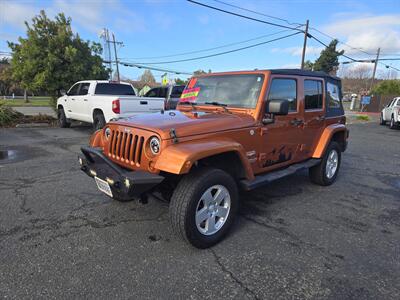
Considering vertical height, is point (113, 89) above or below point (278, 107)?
above

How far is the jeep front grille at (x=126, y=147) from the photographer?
3000mm

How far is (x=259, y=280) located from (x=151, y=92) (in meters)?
12.6

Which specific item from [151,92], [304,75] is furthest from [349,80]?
[304,75]

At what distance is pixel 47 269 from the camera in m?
2.62

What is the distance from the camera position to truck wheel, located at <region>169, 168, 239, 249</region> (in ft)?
9.15

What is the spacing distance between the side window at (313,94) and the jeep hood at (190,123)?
1430mm

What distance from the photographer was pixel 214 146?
293 cm

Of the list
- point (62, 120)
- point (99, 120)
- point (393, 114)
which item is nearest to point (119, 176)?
point (99, 120)

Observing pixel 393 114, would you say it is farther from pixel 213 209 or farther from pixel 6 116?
pixel 6 116

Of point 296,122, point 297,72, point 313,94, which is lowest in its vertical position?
point 296,122

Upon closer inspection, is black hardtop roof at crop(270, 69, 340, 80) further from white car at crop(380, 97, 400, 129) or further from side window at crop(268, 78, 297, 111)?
white car at crop(380, 97, 400, 129)

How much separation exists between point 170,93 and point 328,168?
8.92 metres

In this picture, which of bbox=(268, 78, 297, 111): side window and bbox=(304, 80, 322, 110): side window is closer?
bbox=(268, 78, 297, 111): side window

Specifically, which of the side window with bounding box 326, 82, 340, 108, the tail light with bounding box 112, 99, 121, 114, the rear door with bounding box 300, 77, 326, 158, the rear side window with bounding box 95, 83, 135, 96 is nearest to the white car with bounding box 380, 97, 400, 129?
the side window with bounding box 326, 82, 340, 108
